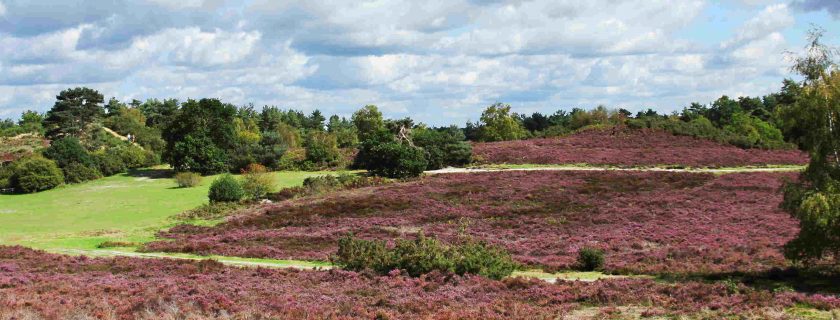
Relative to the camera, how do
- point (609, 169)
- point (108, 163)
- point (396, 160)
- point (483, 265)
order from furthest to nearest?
point (108, 163) < point (609, 169) < point (396, 160) < point (483, 265)

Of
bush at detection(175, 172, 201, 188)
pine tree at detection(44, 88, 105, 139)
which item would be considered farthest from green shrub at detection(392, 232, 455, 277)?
pine tree at detection(44, 88, 105, 139)

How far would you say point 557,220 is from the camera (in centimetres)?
4131

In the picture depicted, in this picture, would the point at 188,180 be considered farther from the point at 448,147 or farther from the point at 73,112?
the point at 73,112

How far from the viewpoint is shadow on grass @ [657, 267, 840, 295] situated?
20.9 meters

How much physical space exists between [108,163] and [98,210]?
25.1 meters

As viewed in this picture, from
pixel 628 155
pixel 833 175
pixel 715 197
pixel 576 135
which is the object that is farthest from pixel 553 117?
pixel 833 175

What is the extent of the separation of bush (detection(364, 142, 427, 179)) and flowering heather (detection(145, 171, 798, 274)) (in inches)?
119

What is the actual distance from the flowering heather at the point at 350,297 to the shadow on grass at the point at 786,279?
5.23ft

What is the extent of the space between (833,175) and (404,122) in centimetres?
5117

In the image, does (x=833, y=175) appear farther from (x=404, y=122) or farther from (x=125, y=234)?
(x=404, y=122)

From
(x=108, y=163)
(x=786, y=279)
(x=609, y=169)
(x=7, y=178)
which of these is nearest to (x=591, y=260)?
(x=786, y=279)

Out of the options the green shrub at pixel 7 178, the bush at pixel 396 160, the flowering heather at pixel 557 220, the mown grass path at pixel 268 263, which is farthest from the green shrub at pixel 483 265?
the green shrub at pixel 7 178

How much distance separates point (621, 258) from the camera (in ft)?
96.9

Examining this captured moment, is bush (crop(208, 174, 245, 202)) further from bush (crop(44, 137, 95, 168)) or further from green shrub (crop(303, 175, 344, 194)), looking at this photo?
bush (crop(44, 137, 95, 168))
